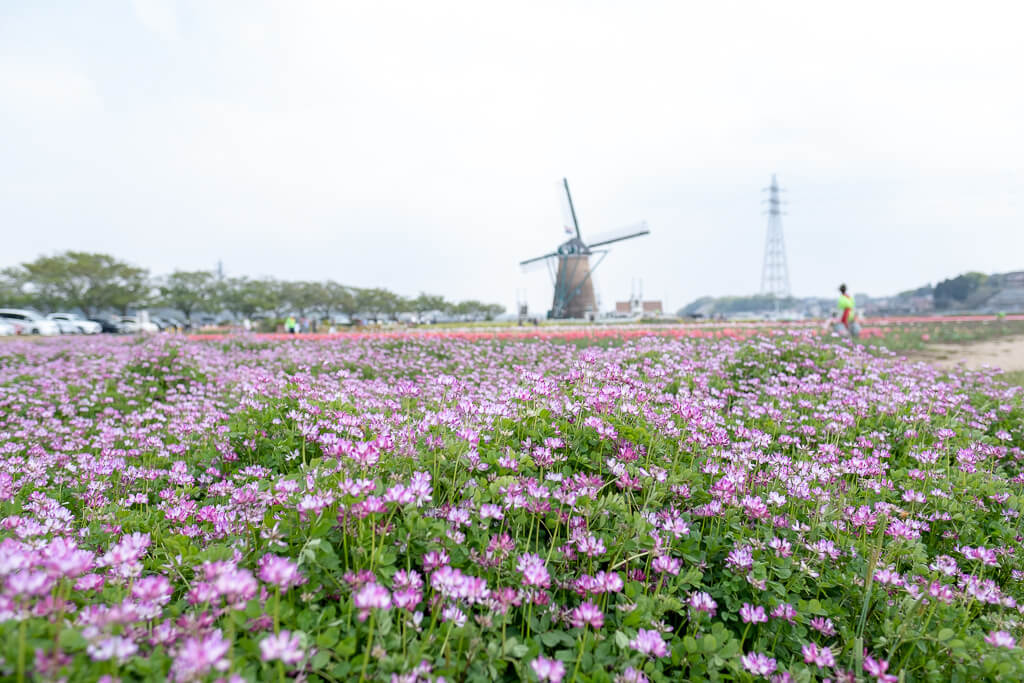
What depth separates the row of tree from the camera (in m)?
53.5

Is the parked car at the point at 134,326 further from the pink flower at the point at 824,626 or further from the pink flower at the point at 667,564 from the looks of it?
the pink flower at the point at 824,626

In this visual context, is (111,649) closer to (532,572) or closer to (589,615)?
(532,572)

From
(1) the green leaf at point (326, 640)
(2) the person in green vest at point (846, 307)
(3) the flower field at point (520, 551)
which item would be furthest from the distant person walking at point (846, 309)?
(1) the green leaf at point (326, 640)

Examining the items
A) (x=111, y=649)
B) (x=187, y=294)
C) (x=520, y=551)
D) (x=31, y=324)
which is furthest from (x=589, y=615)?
(x=187, y=294)

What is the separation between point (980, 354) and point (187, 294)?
76476 mm

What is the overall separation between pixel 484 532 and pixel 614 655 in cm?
67

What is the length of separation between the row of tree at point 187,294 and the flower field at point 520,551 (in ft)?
209

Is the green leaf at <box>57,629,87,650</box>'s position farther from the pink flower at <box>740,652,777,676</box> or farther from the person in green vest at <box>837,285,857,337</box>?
the person in green vest at <box>837,285,857,337</box>

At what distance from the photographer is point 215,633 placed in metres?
1.50

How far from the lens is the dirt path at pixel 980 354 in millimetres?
14422

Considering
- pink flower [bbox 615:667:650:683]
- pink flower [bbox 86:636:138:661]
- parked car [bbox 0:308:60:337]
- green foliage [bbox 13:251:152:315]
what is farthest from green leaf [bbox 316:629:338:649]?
green foliage [bbox 13:251:152:315]

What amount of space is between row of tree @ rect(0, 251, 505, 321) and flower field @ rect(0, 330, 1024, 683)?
6382 centimetres

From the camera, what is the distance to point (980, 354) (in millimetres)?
16953

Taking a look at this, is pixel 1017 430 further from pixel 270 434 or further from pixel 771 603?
pixel 270 434
